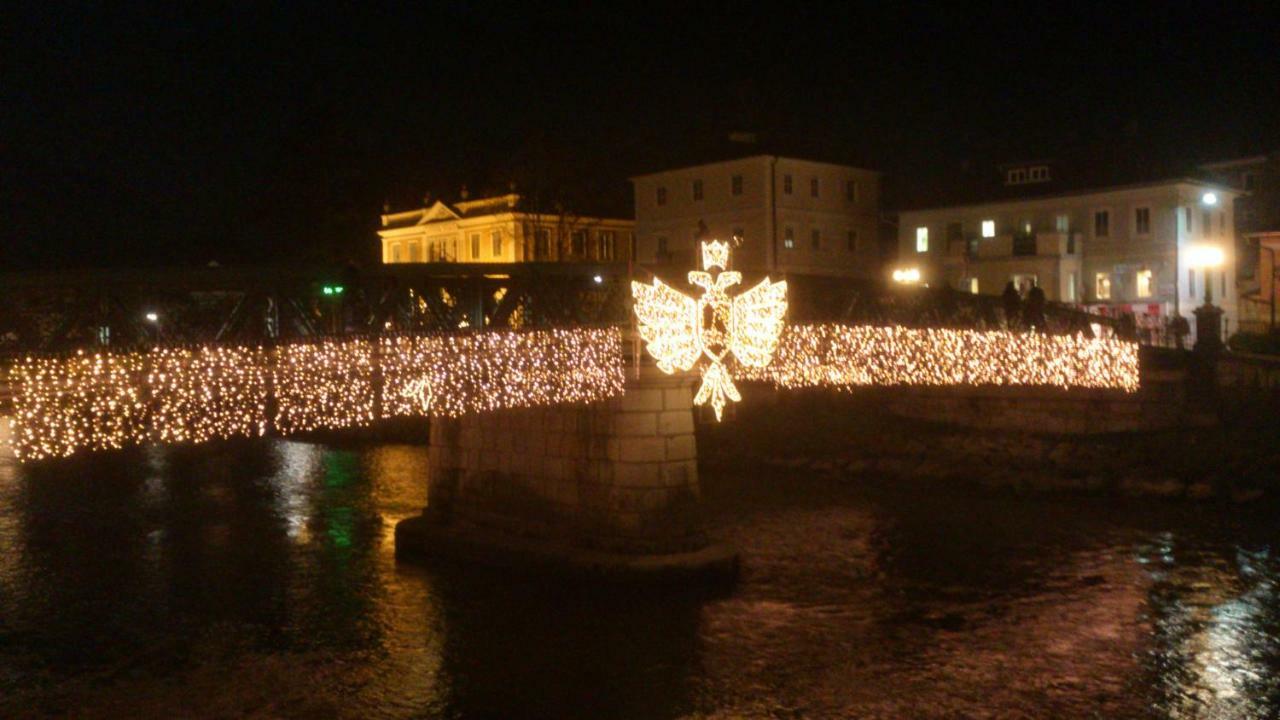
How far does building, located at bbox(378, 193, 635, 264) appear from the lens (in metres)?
60.3

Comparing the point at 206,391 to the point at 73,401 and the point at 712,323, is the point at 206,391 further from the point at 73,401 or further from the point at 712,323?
the point at 712,323

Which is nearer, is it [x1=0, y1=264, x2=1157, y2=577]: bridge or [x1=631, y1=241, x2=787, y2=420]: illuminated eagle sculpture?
[x1=0, y1=264, x2=1157, y2=577]: bridge

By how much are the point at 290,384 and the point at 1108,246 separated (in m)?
43.6

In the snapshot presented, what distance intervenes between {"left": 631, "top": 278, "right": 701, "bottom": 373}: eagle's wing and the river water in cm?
362

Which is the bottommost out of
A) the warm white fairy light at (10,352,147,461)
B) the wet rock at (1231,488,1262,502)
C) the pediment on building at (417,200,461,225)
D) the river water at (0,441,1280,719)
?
the river water at (0,441,1280,719)

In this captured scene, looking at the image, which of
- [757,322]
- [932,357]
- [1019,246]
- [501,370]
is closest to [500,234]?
[1019,246]

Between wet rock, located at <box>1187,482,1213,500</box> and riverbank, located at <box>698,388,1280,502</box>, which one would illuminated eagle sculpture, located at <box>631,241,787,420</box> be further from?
riverbank, located at <box>698,388,1280,502</box>

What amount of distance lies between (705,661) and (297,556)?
34.2 feet

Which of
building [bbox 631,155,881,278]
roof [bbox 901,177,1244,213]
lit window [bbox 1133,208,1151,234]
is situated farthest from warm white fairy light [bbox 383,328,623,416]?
lit window [bbox 1133,208,1151,234]

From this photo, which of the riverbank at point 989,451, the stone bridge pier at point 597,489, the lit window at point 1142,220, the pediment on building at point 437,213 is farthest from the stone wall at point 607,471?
the pediment on building at point 437,213

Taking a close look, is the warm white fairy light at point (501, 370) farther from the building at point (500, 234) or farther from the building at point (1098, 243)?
the building at point (500, 234)

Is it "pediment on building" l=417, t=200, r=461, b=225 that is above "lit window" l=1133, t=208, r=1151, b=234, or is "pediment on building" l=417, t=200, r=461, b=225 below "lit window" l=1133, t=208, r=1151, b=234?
above

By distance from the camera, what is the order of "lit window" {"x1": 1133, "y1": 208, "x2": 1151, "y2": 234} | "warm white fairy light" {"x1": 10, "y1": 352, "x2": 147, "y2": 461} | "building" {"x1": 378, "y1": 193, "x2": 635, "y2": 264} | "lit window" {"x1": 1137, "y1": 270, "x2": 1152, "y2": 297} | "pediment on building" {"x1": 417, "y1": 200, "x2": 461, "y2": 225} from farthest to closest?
1. "pediment on building" {"x1": 417, "y1": 200, "x2": 461, "y2": 225}
2. "building" {"x1": 378, "y1": 193, "x2": 635, "y2": 264}
3. "lit window" {"x1": 1137, "y1": 270, "x2": 1152, "y2": 297}
4. "lit window" {"x1": 1133, "y1": 208, "x2": 1151, "y2": 234}
5. "warm white fairy light" {"x1": 10, "y1": 352, "x2": 147, "y2": 461}

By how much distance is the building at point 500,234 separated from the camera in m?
60.3
